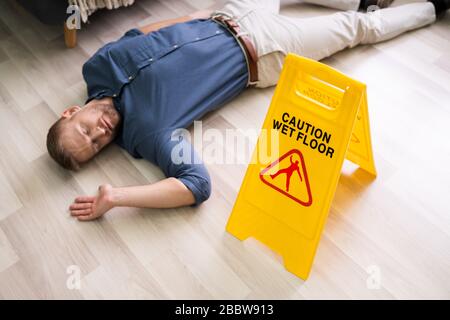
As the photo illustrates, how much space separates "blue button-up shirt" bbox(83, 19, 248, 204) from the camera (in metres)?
1.19

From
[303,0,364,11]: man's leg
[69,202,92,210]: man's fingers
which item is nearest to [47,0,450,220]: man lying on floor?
[69,202,92,210]: man's fingers

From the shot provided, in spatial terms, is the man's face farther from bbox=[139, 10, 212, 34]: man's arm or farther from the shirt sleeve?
bbox=[139, 10, 212, 34]: man's arm

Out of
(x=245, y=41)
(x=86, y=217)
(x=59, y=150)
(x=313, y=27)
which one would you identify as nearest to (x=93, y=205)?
(x=86, y=217)

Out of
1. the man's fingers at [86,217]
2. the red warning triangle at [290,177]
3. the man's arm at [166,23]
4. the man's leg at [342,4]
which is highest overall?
the man's leg at [342,4]

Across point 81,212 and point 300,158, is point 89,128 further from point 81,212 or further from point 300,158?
point 300,158

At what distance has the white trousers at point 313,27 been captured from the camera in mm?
1379

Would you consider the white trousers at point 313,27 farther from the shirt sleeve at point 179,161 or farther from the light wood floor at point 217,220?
the shirt sleeve at point 179,161

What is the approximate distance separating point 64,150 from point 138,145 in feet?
0.71

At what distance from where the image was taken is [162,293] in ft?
3.45

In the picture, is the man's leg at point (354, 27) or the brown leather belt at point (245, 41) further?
the man's leg at point (354, 27)
